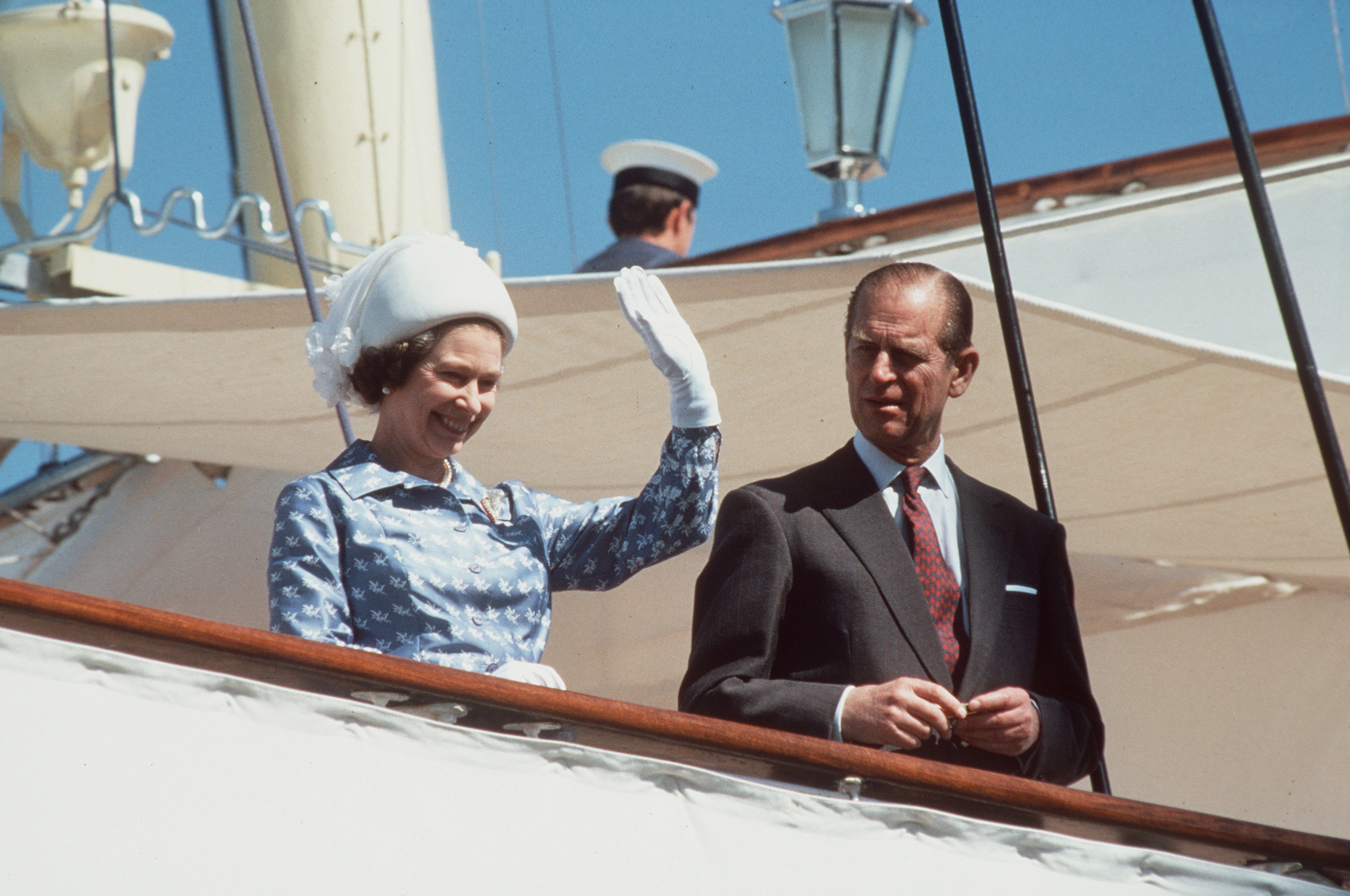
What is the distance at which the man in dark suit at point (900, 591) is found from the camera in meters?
1.77

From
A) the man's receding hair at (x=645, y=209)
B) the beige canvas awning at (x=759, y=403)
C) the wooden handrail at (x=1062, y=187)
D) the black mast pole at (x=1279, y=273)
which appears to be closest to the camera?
the black mast pole at (x=1279, y=273)

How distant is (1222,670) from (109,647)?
4180mm

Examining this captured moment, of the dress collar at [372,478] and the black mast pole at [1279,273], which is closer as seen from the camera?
the dress collar at [372,478]

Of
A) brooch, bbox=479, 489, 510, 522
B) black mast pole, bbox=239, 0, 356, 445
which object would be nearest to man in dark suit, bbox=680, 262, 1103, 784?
brooch, bbox=479, 489, 510, 522

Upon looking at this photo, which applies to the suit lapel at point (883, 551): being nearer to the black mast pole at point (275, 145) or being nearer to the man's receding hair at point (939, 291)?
the man's receding hair at point (939, 291)

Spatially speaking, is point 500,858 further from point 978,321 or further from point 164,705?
point 978,321

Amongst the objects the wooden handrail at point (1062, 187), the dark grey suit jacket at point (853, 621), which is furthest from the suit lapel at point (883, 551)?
the wooden handrail at point (1062, 187)

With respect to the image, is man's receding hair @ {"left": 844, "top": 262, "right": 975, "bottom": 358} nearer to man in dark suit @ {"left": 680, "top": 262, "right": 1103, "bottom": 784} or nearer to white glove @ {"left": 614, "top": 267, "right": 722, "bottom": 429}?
man in dark suit @ {"left": 680, "top": 262, "right": 1103, "bottom": 784}

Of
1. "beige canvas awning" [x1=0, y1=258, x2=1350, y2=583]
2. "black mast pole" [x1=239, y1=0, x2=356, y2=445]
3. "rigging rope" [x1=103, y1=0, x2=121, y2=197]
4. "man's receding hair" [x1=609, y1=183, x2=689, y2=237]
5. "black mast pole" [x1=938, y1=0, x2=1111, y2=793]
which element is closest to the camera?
"black mast pole" [x1=938, y1=0, x2=1111, y2=793]

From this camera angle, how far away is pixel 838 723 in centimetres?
173

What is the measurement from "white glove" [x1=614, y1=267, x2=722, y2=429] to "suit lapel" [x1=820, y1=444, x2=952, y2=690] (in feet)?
0.53

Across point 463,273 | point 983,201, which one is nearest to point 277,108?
point 983,201

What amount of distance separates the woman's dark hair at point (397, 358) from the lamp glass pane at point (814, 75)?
303 centimetres

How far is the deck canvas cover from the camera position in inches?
54.7
